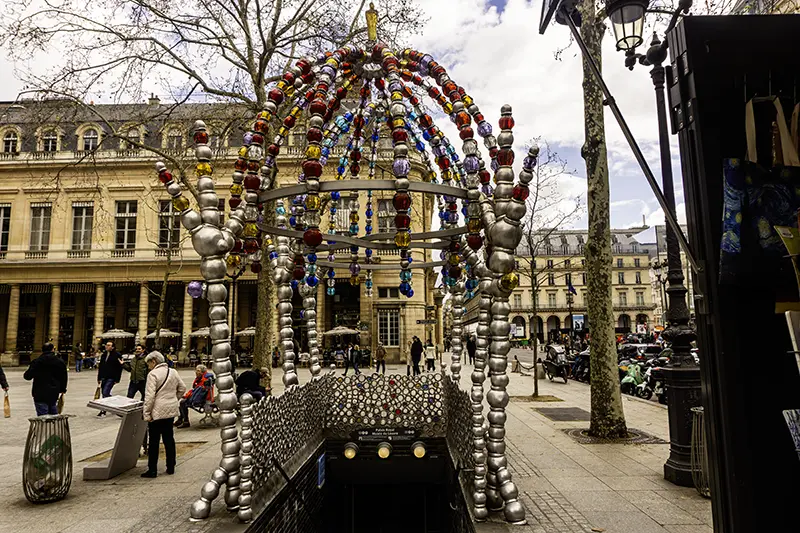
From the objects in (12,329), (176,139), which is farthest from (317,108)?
(12,329)

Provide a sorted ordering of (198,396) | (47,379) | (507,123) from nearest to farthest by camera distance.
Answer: (507,123) < (47,379) < (198,396)

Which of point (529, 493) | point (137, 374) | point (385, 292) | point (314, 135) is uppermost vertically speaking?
point (385, 292)

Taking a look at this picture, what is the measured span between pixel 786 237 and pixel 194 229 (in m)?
3.64

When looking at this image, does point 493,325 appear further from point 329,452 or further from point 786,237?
point 329,452

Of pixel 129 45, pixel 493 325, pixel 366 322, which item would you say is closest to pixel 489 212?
pixel 493 325

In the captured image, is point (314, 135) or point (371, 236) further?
point (371, 236)

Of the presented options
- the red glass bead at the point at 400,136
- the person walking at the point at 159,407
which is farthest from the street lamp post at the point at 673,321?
the person walking at the point at 159,407

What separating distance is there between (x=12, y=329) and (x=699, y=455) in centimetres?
4289

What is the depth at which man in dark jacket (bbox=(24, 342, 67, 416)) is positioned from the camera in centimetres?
969

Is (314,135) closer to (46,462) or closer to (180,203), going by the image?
(180,203)

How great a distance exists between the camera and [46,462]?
627cm

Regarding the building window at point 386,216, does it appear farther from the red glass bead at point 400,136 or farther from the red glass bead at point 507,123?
the red glass bead at point 507,123

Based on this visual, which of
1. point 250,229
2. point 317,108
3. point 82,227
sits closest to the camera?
point 317,108

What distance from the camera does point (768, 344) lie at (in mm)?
2412
